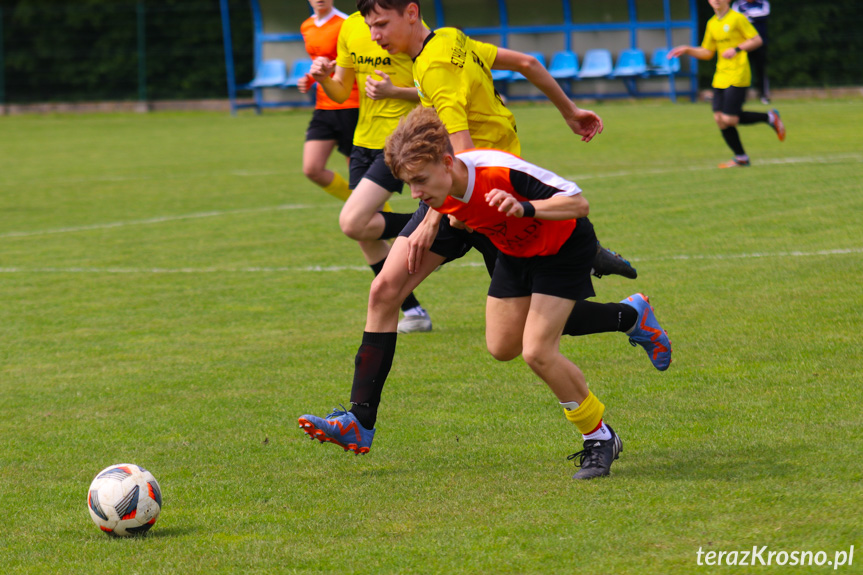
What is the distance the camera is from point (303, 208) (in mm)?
12680

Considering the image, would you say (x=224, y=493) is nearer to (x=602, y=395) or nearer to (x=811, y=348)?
(x=602, y=395)

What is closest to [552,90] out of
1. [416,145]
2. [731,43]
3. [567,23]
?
[416,145]

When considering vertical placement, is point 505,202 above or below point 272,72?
above

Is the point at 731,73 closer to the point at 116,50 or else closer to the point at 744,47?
the point at 744,47

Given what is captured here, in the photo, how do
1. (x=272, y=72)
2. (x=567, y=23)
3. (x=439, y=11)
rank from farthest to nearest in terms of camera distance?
(x=439, y=11)
(x=272, y=72)
(x=567, y=23)

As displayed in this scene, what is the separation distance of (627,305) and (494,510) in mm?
1627

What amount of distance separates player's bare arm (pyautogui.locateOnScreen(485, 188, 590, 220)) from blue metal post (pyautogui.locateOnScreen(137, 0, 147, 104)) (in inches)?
1294

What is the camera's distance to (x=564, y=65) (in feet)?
99.1

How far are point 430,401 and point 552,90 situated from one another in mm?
1616

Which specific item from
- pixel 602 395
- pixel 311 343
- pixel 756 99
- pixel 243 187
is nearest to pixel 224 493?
pixel 602 395

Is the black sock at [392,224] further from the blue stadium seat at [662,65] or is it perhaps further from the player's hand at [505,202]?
the blue stadium seat at [662,65]

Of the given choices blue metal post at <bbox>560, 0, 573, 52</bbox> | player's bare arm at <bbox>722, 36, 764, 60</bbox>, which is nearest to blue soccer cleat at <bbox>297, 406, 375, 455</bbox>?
player's bare arm at <bbox>722, 36, 764, 60</bbox>

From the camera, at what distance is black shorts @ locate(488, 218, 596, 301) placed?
4266 mm

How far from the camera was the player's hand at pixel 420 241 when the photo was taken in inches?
176
